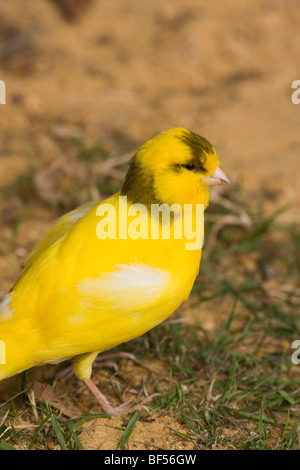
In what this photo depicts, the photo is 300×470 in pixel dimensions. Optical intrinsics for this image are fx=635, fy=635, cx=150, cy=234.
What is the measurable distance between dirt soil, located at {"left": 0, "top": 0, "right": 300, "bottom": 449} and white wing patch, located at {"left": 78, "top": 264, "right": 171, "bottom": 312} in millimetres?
1312

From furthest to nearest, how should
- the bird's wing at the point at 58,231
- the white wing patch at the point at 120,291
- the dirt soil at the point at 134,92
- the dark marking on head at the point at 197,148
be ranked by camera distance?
the dirt soil at the point at 134,92, the bird's wing at the point at 58,231, the dark marking on head at the point at 197,148, the white wing patch at the point at 120,291

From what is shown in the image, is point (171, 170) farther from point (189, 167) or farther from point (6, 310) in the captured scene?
point (6, 310)

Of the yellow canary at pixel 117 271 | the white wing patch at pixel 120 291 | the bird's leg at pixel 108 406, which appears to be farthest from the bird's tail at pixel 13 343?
the bird's leg at pixel 108 406

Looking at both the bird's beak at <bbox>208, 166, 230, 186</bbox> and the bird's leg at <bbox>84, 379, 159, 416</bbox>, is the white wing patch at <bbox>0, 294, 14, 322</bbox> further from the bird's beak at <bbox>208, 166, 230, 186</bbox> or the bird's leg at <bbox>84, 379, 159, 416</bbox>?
the bird's beak at <bbox>208, 166, 230, 186</bbox>

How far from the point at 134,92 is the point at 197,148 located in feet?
10.6

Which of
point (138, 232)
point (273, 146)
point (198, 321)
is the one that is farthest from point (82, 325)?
point (273, 146)

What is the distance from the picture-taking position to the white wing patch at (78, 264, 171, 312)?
243 centimetres

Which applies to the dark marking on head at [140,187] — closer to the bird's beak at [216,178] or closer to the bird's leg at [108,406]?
the bird's beak at [216,178]

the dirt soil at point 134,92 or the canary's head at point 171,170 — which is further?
the dirt soil at point 134,92

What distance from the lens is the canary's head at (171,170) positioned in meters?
2.52

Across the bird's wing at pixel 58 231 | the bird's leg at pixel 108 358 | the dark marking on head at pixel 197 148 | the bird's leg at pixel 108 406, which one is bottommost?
the bird's leg at pixel 108 406

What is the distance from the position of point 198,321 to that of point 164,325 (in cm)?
23

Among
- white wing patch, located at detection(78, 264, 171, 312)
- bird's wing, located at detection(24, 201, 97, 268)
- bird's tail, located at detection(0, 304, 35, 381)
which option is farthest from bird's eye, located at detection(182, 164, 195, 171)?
bird's tail, located at detection(0, 304, 35, 381)
